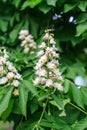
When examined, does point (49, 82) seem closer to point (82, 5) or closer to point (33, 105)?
point (33, 105)

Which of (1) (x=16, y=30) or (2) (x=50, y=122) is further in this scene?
(1) (x=16, y=30)

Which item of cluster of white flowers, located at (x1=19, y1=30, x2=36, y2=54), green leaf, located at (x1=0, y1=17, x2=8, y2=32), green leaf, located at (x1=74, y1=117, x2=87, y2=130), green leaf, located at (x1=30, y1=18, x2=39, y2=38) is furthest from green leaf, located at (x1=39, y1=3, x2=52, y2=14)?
green leaf, located at (x1=74, y1=117, x2=87, y2=130)

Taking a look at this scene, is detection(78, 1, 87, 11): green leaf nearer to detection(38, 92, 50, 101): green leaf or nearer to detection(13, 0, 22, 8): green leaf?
detection(13, 0, 22, 8): green leaf

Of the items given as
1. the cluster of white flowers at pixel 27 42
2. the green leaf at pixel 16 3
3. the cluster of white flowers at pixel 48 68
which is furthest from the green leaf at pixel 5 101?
the green leaf at pixel 16 3

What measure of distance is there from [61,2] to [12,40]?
0.50 m

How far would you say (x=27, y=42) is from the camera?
2.68 m

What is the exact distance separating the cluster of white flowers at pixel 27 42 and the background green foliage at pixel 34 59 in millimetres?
53

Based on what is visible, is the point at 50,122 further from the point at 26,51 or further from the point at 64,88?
the point at 26,51

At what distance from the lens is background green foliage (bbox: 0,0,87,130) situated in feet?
6.06

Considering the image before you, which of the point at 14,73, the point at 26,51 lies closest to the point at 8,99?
the point at 14,73

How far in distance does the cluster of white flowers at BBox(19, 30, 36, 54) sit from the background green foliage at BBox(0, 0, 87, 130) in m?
0.05

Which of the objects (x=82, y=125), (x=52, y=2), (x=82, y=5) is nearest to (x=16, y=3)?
(x=52, y=2)

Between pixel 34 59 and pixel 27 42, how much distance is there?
31cm

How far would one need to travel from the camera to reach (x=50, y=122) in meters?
1.84
